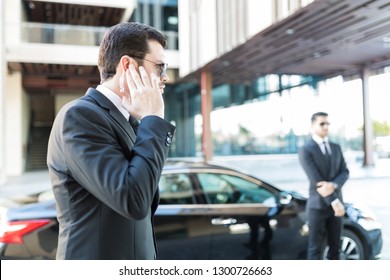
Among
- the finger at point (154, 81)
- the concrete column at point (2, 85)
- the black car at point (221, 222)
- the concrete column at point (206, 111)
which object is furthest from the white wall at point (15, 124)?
the concrete column at point (206, 111)

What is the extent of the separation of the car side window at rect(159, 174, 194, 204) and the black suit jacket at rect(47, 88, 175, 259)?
1434mm

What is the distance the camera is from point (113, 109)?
3.20 ft

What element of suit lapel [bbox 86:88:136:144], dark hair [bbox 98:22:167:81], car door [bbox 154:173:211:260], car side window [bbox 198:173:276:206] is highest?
dark hair [bbox 98:22:167:81]

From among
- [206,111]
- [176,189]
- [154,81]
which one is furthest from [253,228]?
[206,111]

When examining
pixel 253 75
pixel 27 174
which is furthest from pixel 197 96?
→ pixel 27 174

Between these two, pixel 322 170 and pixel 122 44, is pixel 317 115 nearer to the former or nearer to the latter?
pixel 322 170

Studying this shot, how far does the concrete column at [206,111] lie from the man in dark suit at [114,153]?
2365mm

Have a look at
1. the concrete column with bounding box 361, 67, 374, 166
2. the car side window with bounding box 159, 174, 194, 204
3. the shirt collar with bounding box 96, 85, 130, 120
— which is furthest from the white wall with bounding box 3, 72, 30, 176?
the concrete column with bounding box 361, 67, 374, 166

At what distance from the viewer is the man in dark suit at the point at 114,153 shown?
81 centimetres

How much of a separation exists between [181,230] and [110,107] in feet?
4.83

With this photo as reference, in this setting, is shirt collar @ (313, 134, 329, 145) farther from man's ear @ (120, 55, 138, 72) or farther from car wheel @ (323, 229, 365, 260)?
man's ear @ (120, 55, 138, 72)

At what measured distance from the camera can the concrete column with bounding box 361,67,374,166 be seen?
2049 millimetres

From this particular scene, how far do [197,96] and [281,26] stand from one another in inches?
53.7
